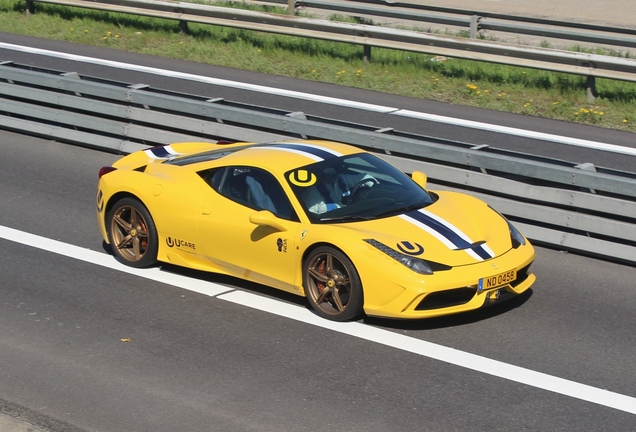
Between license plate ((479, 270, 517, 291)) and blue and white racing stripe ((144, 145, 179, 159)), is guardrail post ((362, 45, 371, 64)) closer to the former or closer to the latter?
blue and white racing stripe ((144, 145, 179, 159))

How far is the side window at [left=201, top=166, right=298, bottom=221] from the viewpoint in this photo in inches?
334

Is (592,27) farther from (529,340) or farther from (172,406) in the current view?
(172,406)

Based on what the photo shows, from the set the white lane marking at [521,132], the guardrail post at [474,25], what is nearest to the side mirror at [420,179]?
the white lane marking at [521,132]

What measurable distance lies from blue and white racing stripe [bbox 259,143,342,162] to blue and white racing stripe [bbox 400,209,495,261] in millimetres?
993

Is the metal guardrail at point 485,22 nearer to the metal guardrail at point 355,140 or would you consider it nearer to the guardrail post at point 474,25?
the guardrail post at point 474,25

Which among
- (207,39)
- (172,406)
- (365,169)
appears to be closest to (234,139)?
(365,169)

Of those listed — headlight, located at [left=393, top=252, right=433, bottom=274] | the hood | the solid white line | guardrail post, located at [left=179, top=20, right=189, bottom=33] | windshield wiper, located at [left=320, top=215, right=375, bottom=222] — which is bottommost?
the solid white line

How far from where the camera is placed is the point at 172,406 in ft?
21.7

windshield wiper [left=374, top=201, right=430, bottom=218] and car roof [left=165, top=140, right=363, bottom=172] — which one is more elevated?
car roof [left=165, top=140, right=363, bottom=172]

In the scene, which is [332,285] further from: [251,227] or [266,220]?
[251,227]

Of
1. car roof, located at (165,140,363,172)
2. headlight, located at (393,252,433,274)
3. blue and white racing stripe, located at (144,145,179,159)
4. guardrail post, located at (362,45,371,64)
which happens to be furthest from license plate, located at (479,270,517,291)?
guardrail post, located at (362,45,371,64)

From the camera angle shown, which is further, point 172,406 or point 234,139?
point 234,139

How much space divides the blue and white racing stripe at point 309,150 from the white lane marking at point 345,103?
6767 millimetres

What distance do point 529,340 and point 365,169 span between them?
2.16m
